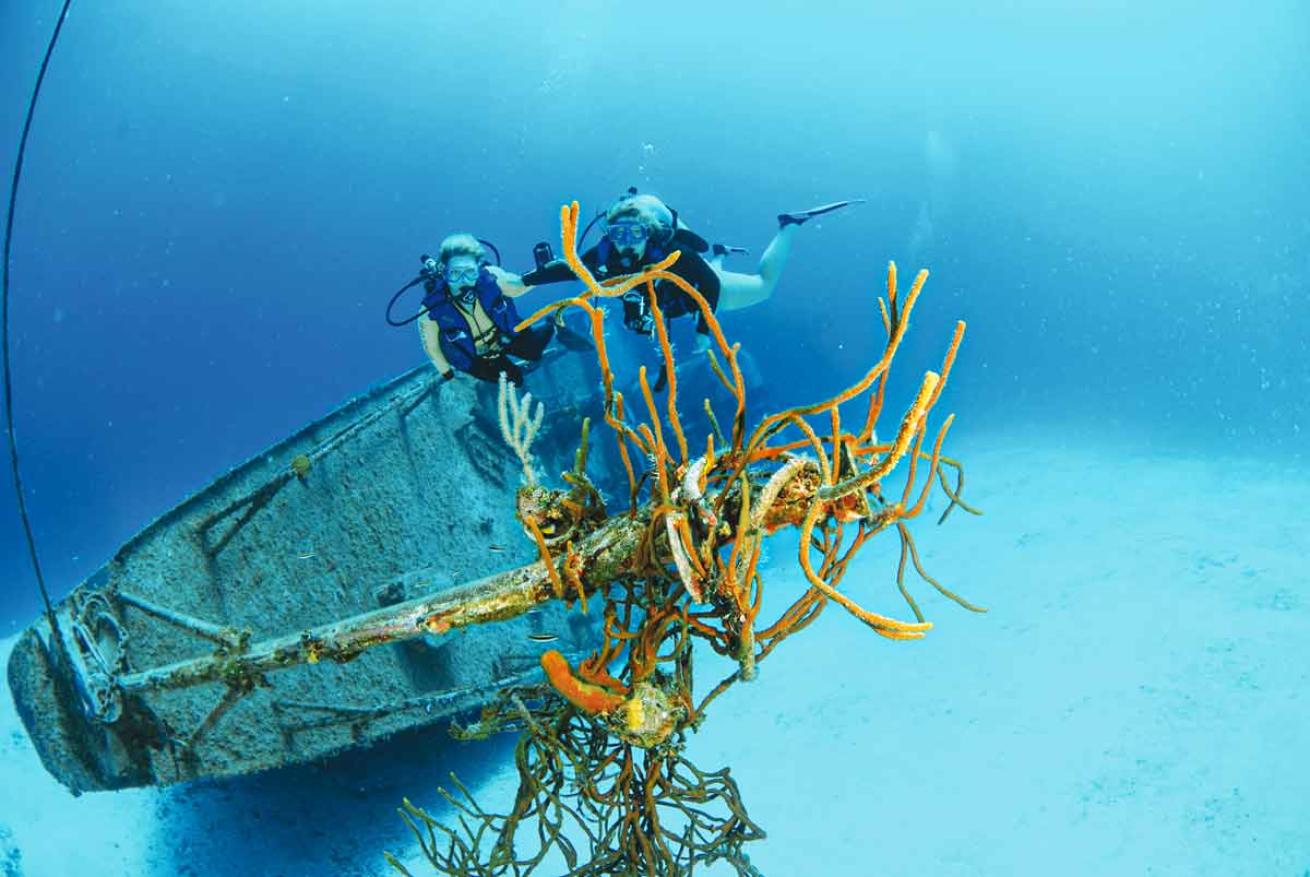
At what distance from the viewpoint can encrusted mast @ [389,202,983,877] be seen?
1.71m

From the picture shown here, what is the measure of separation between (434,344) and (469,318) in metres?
0.50

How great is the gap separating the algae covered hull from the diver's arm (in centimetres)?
15

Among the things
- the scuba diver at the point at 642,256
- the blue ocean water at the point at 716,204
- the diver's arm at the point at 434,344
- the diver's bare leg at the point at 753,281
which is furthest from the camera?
the blue ocean water at the point at 716,204

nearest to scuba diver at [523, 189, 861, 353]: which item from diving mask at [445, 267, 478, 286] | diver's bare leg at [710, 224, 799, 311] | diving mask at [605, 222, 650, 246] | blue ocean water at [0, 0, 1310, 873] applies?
diving mask at [605, 222, 650, 246]

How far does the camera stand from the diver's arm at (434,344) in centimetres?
691

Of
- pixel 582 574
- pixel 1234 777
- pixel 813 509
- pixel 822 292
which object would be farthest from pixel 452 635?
pixel 822 292

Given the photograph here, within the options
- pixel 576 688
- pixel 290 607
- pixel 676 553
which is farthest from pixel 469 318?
pixel 676 553

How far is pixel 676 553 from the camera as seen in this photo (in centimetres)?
175

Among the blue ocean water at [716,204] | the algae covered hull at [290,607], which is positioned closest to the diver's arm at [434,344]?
the algae covered hull at [290,607]

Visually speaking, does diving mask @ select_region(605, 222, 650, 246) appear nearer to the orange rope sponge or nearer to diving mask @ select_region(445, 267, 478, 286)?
diving mask @ select_region(445, 267, 478, 286)

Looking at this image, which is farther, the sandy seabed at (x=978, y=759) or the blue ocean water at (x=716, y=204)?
the blue ocean water at (x=716, y=204)

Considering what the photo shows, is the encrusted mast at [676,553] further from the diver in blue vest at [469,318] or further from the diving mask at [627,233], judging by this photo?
the diving mask at [627,233]

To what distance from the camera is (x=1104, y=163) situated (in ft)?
134

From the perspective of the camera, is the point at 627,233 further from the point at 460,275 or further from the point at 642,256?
the point at 460,275
